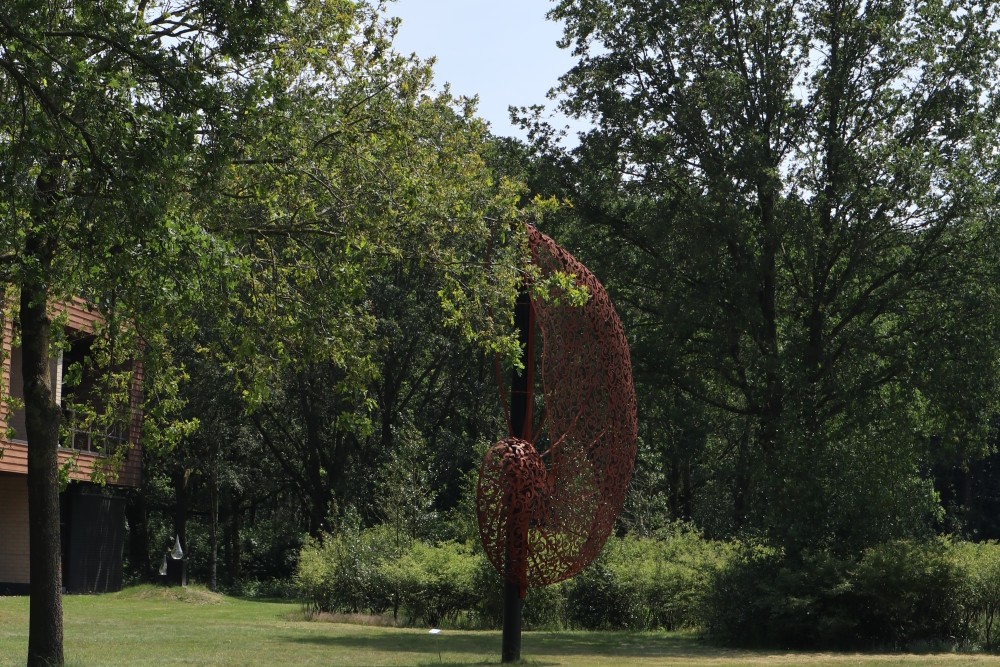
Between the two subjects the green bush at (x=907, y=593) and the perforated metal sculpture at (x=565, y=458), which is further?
the green bush at (x=907, y=593)

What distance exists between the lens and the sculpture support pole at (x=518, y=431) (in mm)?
15477

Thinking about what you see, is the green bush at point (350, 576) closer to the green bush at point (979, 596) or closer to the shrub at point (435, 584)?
the shrub at point (435, 584)

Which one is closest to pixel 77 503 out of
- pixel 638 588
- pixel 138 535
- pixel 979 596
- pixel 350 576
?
pixel 350 576

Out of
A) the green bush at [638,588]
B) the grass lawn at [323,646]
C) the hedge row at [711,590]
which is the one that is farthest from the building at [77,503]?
the green bush at [638,588]

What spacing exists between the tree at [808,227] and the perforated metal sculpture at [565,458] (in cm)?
571

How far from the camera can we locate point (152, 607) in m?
27.6

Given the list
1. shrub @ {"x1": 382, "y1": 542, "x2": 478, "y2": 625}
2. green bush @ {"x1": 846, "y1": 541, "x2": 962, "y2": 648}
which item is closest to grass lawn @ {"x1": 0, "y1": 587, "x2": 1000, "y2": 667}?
green bush @ {"x1": 846, "y1": 541, "x2": 962, "y2": 648}

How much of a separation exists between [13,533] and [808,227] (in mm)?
20373

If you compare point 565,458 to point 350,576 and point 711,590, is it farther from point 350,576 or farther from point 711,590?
point 350,576

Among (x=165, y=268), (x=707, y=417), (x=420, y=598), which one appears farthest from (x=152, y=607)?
(x=165, y=268)

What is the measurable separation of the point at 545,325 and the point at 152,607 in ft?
50.9

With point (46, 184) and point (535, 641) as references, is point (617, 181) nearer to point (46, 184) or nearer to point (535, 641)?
point (535, 641)

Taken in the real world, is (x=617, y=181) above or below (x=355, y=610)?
above

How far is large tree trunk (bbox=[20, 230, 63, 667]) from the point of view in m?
12.6
